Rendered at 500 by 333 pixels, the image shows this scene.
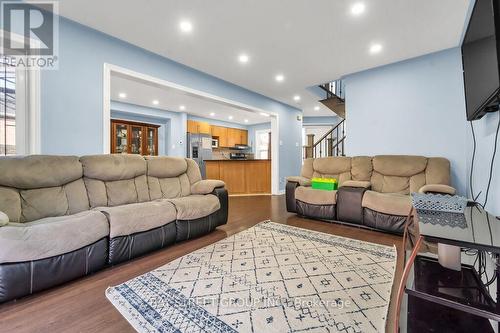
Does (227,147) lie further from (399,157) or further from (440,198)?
(440,198)

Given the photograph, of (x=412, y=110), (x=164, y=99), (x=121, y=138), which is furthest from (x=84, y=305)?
(x=121, y=138)

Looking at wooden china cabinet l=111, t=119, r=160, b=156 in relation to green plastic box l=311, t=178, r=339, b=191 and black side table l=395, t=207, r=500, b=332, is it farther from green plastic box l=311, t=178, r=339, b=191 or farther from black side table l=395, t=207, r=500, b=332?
black side table l=395, t=207, r=500, b=332

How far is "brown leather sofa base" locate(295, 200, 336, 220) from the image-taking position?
320 cm

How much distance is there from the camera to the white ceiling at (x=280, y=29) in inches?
89.7

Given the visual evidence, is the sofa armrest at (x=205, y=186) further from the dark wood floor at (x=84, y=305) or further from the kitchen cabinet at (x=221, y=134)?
the kitchen cabinet at (x=221, y=134)

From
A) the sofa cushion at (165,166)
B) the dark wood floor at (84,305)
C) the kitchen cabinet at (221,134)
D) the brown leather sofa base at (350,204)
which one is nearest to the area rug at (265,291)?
the dark wood floor at (84,305)

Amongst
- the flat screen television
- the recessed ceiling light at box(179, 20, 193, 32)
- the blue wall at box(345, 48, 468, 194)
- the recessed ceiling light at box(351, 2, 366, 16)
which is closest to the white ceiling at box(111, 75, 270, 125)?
the recessed ceiling light at box(179, 20, 193, 32)

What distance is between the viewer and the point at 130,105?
6.24 m

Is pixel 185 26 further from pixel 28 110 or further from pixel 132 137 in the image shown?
pixel 132 137

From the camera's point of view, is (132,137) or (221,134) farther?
(221,134)

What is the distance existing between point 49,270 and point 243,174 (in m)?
4.57

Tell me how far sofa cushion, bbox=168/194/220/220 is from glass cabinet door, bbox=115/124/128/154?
178 inches

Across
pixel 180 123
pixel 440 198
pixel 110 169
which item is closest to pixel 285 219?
pixel 440 198

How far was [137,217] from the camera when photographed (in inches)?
80.0
